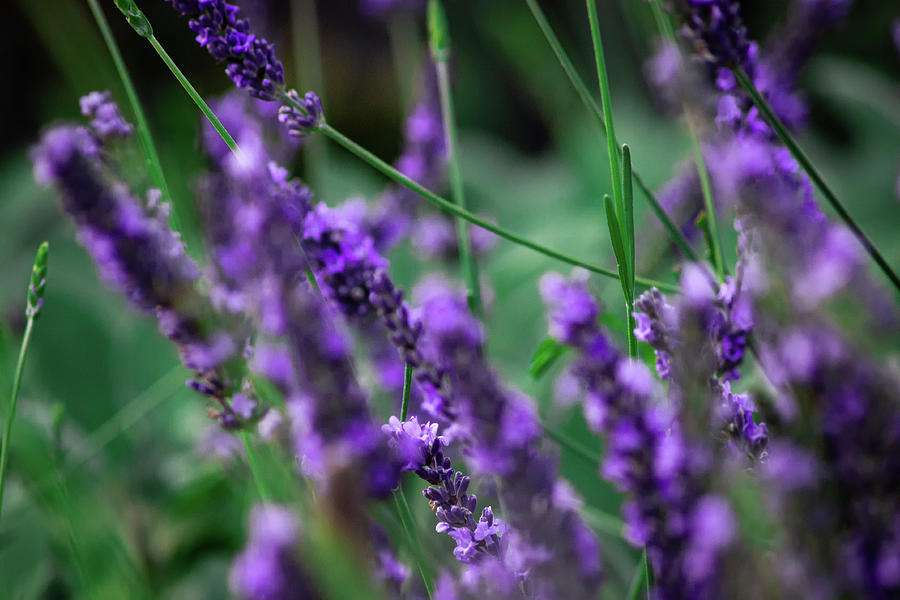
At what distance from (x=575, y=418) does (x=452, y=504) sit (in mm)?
462

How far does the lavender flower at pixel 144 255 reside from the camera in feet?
1.25

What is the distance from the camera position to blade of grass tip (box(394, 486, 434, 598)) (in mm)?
347

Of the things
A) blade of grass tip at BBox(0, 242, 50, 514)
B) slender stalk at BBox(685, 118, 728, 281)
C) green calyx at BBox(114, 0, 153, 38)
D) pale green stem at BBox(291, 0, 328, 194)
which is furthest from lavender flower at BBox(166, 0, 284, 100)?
pale green stem at BBox(291, 0, 328, 194)

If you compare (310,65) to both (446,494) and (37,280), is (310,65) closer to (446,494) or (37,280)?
(37,280)

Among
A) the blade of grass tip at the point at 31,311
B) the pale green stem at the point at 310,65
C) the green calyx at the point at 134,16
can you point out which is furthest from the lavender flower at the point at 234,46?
the pale green stem at the point at 310,65

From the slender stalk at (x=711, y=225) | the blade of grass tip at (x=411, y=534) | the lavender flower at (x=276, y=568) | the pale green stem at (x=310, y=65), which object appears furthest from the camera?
the pale green stem at (x=310, y=65)

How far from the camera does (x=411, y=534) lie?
14.5 inches

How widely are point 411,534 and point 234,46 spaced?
25 centimetres

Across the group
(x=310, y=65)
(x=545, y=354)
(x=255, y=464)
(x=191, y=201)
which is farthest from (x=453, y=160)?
(x=310, y=65)

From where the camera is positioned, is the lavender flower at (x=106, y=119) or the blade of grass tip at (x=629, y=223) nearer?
the blade of grass tip at (x=629, y=223)

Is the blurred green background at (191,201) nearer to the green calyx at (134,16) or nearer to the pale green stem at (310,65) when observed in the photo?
the pale green stem at (310,65)

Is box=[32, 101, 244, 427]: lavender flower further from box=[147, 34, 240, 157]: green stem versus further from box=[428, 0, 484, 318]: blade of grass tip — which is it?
box=[428, 0, 484, 318]: blade of grass tip

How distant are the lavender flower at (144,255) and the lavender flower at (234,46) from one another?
82 millimetres

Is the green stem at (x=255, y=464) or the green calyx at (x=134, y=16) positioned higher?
the green calyx at (x=134, y=16)
